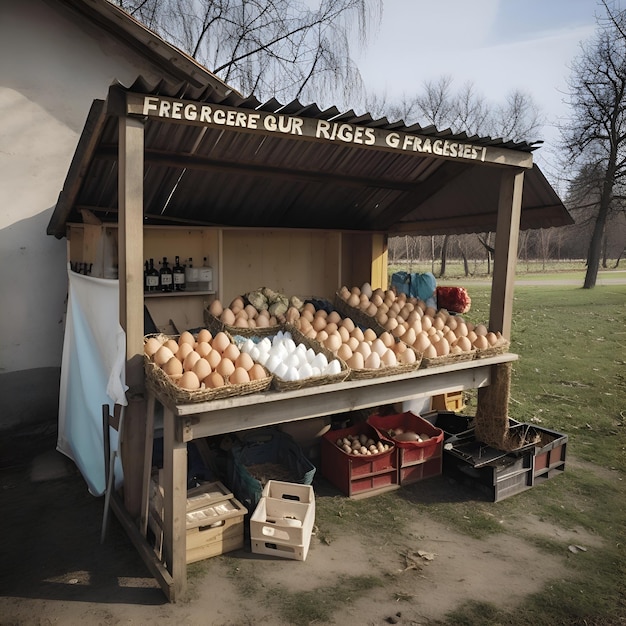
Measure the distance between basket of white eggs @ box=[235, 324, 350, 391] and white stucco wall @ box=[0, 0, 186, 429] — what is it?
128 inches

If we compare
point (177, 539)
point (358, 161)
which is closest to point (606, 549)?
point (177, 539)

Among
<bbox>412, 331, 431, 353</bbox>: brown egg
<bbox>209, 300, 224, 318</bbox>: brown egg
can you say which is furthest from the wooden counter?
<bbox>209, 300, 224, 318</bbox>: brown egg

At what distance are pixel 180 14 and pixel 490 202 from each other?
9.15 m

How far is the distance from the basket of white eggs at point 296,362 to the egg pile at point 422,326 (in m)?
0.90

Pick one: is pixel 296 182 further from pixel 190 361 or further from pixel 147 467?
pixel 147 467

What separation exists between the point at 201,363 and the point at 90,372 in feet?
5.19

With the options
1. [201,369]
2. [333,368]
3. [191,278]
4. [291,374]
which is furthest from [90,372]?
[333,368]

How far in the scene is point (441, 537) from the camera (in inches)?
165

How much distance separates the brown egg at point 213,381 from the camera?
11.7 feet

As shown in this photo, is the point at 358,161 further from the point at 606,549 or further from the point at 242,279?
the point at 606,549

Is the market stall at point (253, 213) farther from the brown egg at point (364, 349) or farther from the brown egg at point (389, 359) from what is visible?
the brown egg at point (364, 349)

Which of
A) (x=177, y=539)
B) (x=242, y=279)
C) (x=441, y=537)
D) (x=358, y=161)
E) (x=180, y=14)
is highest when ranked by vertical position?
(x=180, y=14)

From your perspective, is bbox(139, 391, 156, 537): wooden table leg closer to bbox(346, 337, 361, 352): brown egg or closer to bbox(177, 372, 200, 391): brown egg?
bbox(177, 372, 200, 391): brown egg

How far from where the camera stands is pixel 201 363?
12.2 feet
